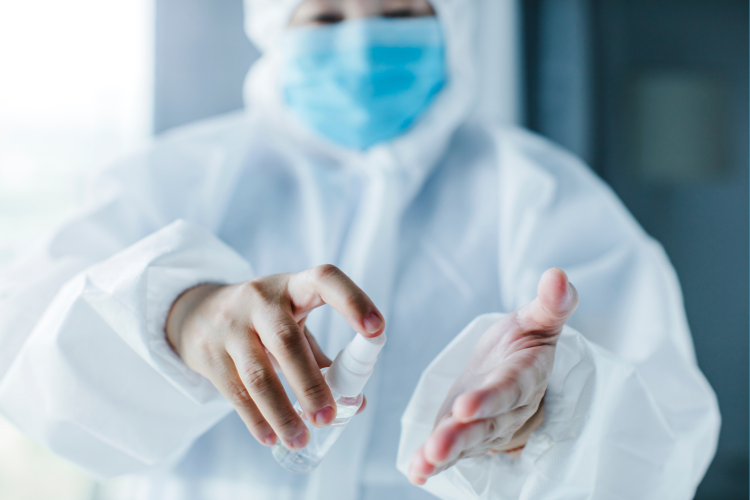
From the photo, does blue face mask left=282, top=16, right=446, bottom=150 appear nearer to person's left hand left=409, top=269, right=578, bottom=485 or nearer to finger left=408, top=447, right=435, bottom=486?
person's left hand left=409, top=269, right=578, bottom=485

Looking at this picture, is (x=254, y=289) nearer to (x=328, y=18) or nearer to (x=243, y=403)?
(x=243, y=403)

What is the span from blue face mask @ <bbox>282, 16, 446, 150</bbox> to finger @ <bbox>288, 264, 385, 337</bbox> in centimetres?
44

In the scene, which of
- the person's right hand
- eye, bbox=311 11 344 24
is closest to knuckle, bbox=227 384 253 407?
the person's right hand

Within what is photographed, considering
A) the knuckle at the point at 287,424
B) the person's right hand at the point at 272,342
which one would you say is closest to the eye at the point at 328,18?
the person's right hand at the point at 272,342

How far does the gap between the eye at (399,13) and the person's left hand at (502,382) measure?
1.81 feet

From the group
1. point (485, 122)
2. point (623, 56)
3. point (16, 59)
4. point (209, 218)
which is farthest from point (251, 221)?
point (623, 56)

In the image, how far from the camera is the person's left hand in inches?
11.4

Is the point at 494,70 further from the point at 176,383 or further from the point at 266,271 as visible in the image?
the point at 176,383

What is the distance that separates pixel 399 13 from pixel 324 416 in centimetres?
65

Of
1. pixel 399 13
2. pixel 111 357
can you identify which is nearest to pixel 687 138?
pixel 399 13

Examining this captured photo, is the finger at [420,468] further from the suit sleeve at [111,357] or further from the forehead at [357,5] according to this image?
the forehead at [357,5]

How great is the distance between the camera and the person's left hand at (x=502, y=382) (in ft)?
0.95

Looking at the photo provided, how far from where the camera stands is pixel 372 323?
32 centimetres

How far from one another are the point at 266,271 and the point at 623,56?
0.97m
